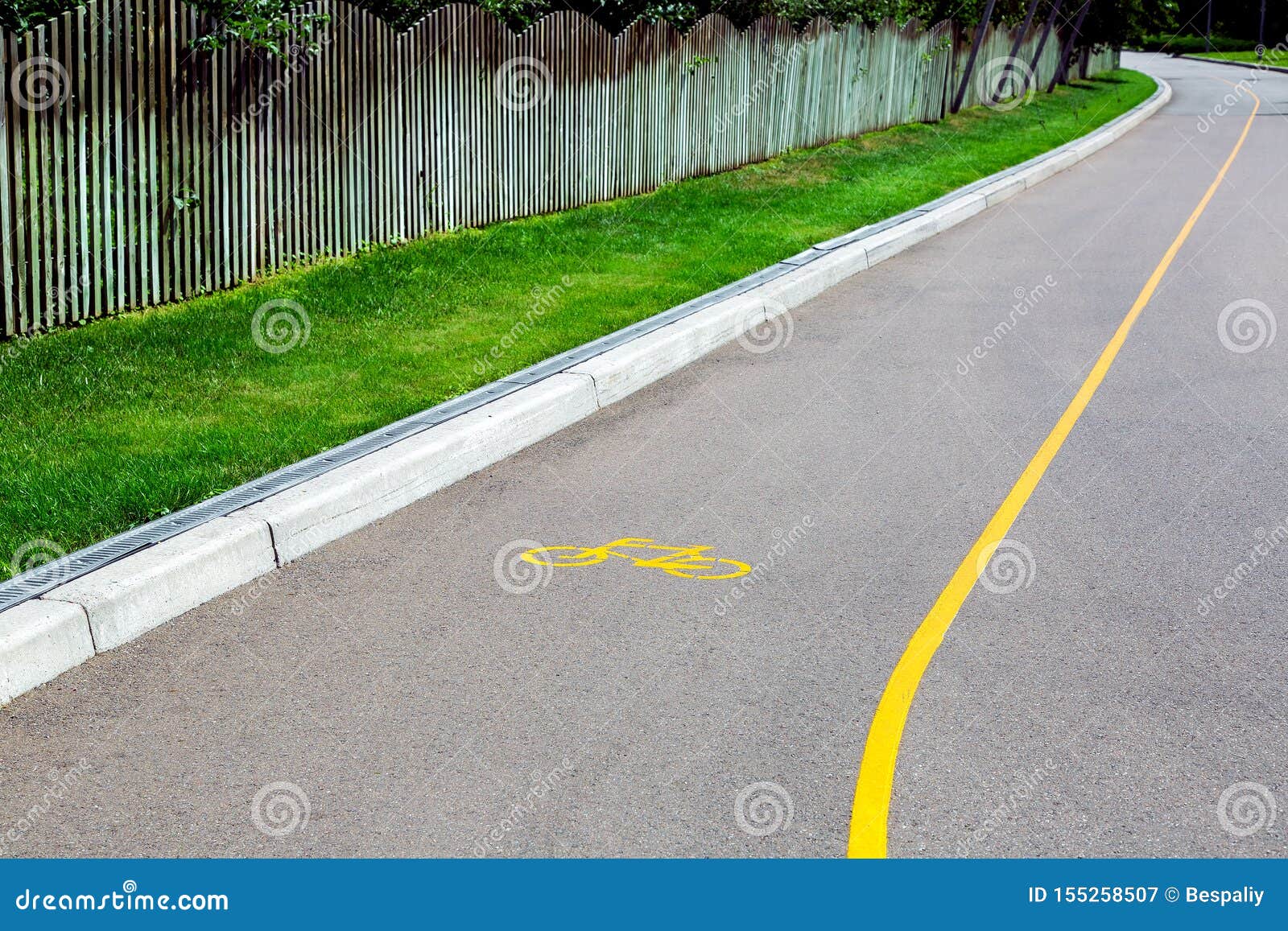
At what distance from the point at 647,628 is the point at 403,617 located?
0.92m

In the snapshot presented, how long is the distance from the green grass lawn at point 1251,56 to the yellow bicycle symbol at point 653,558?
227 ft

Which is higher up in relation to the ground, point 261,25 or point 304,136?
point 261,25

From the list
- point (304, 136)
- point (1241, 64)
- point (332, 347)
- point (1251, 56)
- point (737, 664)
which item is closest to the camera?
point (737, 664)

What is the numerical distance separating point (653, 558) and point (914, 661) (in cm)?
139

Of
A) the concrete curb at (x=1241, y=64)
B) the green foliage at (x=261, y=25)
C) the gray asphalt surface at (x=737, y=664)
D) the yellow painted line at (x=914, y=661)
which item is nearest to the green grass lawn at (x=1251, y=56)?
the concrete curb at (x=1241, y=64)

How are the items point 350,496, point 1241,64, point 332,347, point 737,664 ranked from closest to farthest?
1. point 737,664
2. point 350,496
3. point 332,347
4. point 1241,64

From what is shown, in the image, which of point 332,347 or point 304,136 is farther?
point 304,136

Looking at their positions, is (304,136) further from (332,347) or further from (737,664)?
(737,664)

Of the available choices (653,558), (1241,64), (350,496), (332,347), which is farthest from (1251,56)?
(350,496)

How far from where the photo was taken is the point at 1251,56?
253ft

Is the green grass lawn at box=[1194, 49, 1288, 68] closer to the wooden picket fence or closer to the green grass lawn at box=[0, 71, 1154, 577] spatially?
the wooden picket fence

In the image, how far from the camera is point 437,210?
13.0 metres

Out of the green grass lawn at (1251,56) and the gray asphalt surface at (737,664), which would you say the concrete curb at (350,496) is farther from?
the green grass lawn at (1251,56)
